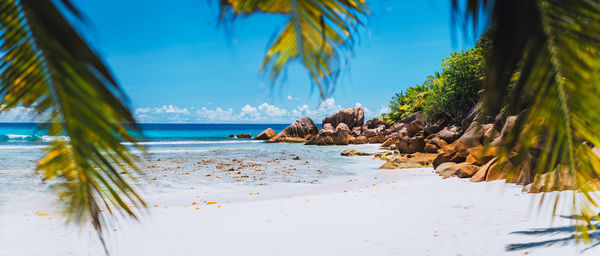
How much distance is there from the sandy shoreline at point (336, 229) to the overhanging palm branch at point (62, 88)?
222cm

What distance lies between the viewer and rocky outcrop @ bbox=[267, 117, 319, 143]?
41.8 m

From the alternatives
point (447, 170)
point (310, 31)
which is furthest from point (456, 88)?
point (310, 31)

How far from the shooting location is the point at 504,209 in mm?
5012

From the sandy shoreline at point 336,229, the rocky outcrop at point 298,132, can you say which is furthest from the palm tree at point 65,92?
the rocky outcrop at point 298,132

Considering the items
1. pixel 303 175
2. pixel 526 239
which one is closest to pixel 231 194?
pixel 303 175

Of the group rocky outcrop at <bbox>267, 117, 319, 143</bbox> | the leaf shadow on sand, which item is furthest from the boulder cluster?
the leaf shadow on sand

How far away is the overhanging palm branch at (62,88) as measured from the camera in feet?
3.81

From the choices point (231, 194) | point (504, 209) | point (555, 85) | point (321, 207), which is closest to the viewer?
point (555, 85)

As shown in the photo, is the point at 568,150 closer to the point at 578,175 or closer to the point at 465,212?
the point at 578,175

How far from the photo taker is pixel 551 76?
108cm

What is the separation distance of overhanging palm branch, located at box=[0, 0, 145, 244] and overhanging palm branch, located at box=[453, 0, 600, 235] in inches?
46.7

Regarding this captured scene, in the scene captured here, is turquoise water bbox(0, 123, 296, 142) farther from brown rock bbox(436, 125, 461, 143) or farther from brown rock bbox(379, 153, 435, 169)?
brown rock bbox(436, 125, 461, 143)

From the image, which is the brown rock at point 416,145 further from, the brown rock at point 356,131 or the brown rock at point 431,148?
the brown rock at point 356,131

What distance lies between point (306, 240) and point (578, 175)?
135 inches
